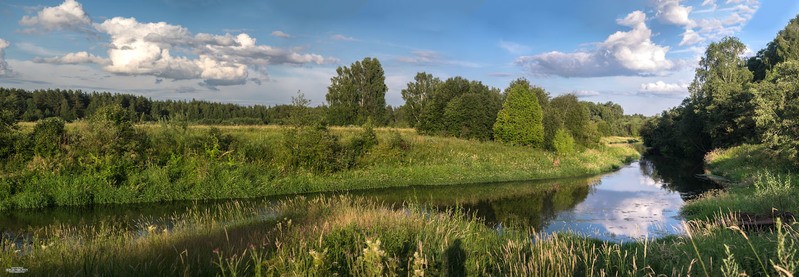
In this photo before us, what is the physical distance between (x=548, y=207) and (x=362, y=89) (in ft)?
164

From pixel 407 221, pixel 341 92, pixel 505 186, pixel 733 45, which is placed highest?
pixel 733 45

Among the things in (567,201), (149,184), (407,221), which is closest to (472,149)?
(567,201)

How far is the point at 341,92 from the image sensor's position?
6712 cm

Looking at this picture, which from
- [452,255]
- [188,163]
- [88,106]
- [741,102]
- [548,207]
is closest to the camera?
[452,255]

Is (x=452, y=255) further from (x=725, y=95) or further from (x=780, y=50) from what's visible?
(x=780, y=50)

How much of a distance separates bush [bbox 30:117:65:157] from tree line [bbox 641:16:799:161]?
3342 centimetres

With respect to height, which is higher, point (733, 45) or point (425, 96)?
point (733, 45)

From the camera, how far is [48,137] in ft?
63.4

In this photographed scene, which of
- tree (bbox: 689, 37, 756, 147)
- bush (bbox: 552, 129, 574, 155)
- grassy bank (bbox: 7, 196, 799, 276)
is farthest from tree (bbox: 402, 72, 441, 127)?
grassy bank (bbox: 7, 196, 799, 276)

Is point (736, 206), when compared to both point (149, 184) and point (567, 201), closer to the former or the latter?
point (567, 201)

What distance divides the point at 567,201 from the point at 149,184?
19.9m

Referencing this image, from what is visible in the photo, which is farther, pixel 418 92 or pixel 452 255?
pixel 418 92

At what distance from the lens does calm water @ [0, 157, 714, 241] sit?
1522 cm

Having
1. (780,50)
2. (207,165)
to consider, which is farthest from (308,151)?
(780,50)
